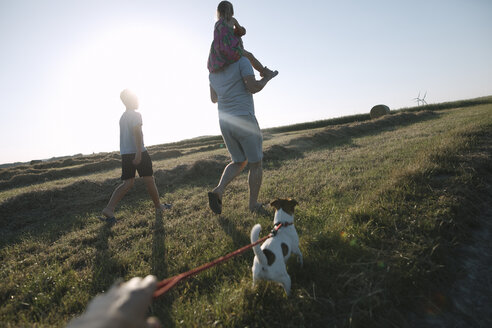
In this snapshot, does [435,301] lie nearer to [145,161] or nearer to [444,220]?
[444,220]

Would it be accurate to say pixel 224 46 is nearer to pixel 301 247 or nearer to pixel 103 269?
pixel 301 247

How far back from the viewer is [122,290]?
646 millimetres

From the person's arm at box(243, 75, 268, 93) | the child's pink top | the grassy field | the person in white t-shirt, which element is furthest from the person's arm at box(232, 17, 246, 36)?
the grassy field

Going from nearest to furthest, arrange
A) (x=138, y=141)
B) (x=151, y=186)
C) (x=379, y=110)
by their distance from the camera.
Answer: (x=138, y=141)
(x=151, y=186)
(x=379, y=110)

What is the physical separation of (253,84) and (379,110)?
28277 mm

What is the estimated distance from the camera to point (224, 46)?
2.99m

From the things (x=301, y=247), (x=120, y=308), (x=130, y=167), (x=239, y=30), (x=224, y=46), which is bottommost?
(x=301, y=247)

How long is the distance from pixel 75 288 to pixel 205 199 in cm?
269

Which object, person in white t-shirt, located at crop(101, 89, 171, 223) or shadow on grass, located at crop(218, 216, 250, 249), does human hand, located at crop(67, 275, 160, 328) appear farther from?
person in white t-shirt, located at crop(101, 89, 171, 223)

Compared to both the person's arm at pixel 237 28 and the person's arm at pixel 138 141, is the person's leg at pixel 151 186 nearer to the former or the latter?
the person's arm at pixel 138 141

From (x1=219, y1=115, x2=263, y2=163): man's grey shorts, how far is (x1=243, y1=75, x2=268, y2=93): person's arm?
349 mm

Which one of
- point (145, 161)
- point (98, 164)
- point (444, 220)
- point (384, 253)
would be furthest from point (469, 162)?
point (98, 164)

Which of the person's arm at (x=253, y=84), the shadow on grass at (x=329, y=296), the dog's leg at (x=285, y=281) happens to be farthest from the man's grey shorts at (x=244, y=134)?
the dog's leg at (x=285, y=281)

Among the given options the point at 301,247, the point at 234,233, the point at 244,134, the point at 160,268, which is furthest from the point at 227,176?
the point at 301,247
